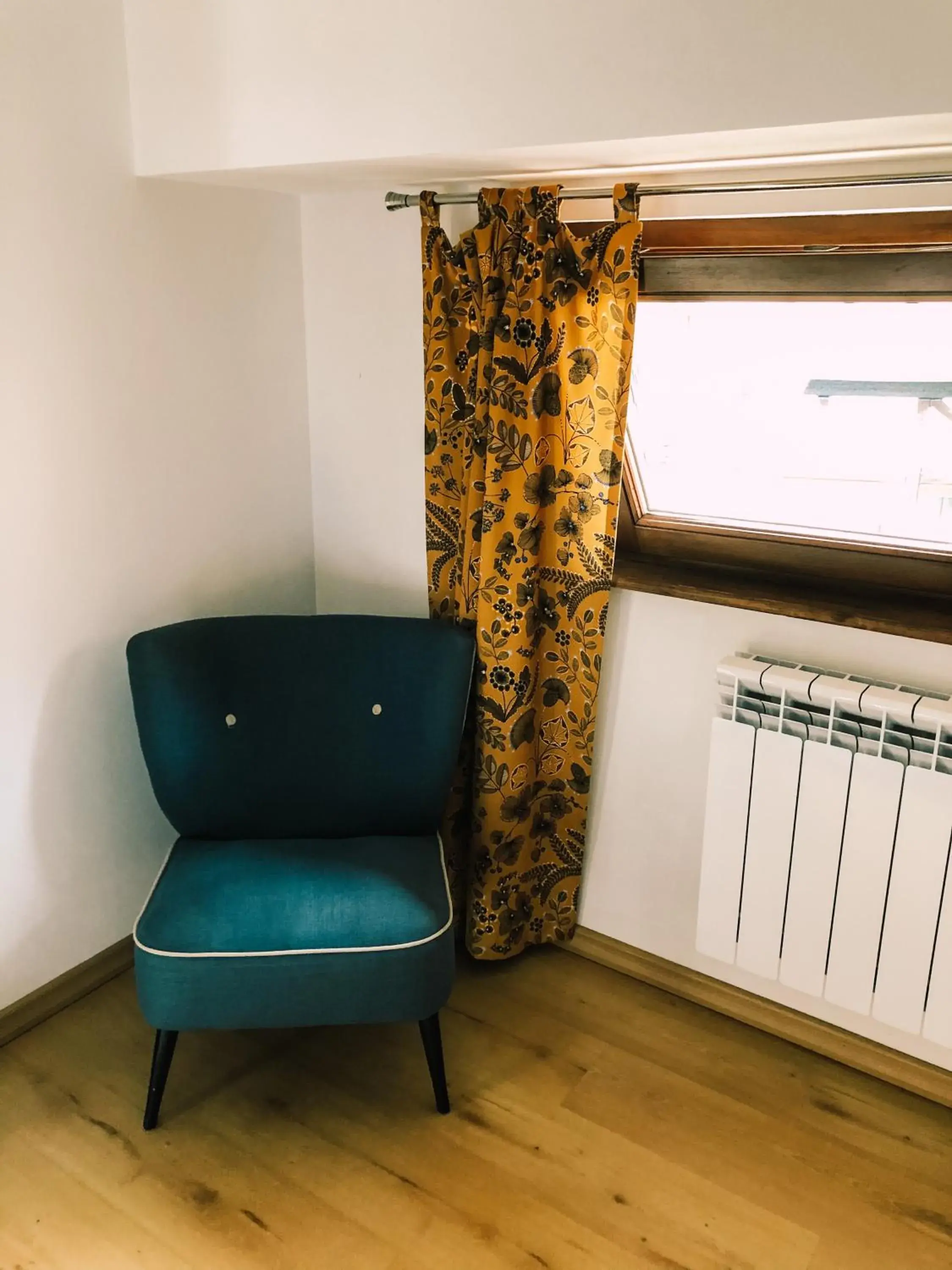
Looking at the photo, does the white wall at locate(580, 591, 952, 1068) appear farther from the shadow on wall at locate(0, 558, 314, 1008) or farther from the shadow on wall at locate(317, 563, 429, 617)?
the shadow on wall at locate(0, 558, 314, 1008)

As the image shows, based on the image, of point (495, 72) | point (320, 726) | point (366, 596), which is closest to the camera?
point (495, 72)

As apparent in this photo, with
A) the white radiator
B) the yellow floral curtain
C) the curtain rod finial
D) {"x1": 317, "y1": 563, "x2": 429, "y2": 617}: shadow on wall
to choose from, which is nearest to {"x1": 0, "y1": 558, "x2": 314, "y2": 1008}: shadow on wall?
{"x1": 317, "y1": 563, "x2": 429, "y2": 617}: shadow on wall

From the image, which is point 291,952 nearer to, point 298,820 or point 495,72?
point 298,820

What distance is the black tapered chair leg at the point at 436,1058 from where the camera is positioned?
1.99 m

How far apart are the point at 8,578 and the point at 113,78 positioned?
39.3 inches

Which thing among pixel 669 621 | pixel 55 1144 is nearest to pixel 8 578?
pixel 55 1144

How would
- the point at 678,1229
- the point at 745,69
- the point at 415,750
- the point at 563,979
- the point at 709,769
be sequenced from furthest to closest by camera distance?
the point at 563,979
the point at 415,750
the point at 709,769
the point at 678,1229
the point at 745,69

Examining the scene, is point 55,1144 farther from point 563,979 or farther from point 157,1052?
point 563,979

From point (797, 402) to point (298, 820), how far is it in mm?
1356

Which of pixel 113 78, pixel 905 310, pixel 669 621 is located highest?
pixel 113 78

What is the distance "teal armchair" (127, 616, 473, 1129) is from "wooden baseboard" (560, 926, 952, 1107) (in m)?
0.58

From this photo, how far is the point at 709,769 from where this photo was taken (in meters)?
2.09

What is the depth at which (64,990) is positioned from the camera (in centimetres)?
230

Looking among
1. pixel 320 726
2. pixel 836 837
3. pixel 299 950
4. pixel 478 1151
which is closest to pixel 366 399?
pixel 320 726
